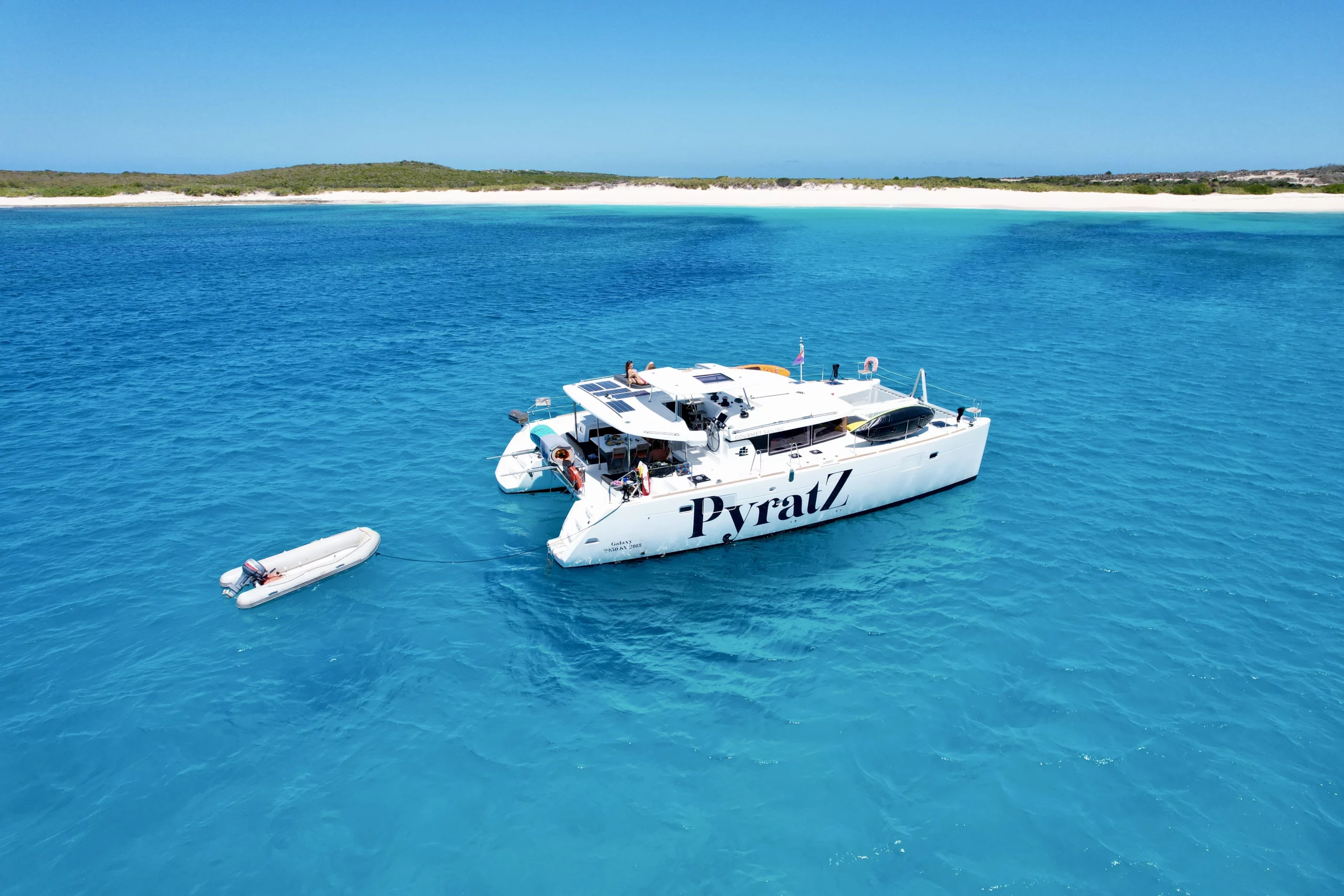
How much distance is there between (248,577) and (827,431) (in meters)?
16.6

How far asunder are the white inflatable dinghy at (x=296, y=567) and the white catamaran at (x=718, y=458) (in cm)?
469

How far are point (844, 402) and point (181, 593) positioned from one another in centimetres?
1931

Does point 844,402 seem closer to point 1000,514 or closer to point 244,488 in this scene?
point 1000,514

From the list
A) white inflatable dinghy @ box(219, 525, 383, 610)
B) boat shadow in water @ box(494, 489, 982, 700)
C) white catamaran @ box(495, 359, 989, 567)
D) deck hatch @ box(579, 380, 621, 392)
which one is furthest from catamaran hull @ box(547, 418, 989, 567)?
white inflatable dinghy @ box(219, 525, 383, 610)

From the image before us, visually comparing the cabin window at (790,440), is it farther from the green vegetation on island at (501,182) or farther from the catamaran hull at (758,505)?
the green vegetation on island at (501,182)

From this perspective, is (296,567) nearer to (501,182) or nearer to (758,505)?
(758,505)

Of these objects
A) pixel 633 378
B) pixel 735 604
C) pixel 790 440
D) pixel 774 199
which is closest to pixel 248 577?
pixel 633 378

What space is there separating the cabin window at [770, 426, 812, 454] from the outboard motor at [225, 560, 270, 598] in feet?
45.9

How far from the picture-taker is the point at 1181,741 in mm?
12789

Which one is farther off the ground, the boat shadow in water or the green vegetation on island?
the green vegetation on island

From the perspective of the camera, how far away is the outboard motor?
656 inches

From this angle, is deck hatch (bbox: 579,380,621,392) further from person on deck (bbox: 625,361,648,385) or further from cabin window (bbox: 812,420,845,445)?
cabin window (bbox: 812,420,845,445)

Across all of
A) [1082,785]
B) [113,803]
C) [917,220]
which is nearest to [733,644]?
[1082,785]

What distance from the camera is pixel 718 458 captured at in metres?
19.2
